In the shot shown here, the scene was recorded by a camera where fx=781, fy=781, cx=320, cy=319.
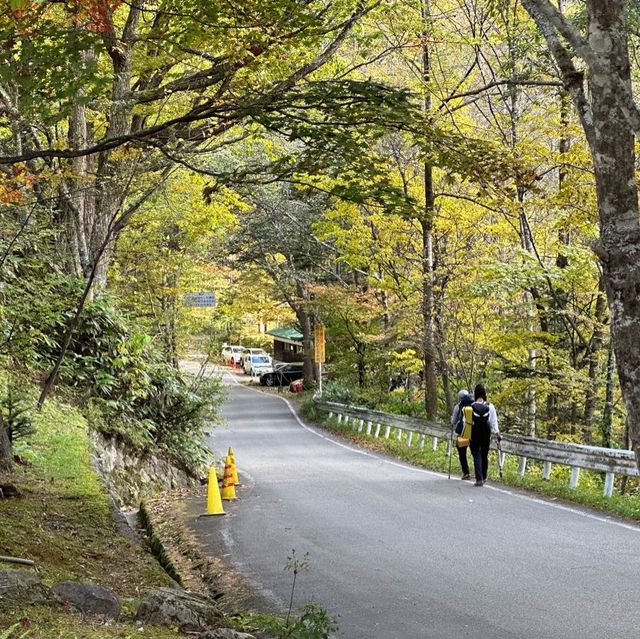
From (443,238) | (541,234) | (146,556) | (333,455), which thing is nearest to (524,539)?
(146,556)

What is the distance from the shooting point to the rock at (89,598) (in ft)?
16.8

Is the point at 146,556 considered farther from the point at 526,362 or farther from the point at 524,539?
the point at 526,362

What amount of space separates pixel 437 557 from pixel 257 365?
2233 inches

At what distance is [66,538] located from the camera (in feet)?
25.7

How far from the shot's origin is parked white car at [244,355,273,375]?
64688 millimetres

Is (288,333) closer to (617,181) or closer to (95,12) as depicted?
(95,12)

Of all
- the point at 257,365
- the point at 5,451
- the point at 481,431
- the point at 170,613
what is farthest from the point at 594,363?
the point at 257,365

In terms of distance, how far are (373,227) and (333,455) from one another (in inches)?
319

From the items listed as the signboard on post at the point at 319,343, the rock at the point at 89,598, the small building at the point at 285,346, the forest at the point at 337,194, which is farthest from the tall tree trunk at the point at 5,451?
the small building at the point at 285,346

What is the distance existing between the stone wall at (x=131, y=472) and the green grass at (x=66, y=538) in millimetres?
1072

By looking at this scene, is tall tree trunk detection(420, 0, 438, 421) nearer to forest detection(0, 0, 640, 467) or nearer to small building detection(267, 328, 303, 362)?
forest detection(0, 0, 640, 467)

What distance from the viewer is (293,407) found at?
135ft

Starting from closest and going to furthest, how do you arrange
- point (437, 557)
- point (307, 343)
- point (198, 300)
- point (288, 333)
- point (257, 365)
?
point (437, 557)
point (198, 300)
point (307, 343)
point (288, 333)
point (257, 365)

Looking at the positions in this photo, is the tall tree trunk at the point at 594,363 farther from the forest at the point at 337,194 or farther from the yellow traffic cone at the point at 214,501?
the yellow traffic cone at the point at 214,501
